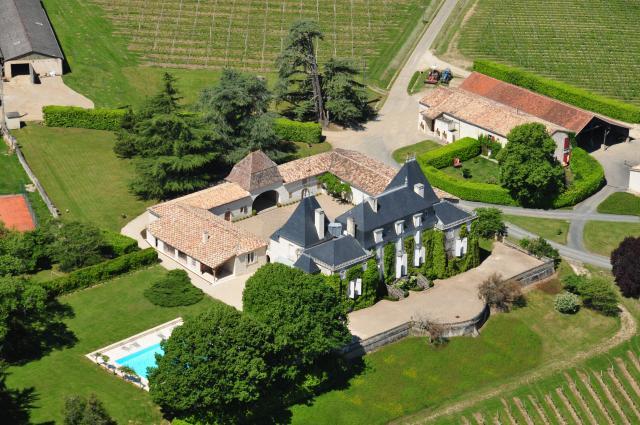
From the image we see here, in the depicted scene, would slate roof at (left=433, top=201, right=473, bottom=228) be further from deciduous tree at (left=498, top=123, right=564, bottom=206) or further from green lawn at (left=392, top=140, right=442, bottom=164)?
green lawn at (left=392, top=140, right=442, bottom=164)

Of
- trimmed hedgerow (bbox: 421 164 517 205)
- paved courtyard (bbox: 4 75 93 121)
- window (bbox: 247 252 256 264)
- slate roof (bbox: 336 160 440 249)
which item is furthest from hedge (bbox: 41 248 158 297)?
paved courtyard (bbox: 4 75 93 121)

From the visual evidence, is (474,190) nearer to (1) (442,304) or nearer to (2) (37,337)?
(1) (442,304)

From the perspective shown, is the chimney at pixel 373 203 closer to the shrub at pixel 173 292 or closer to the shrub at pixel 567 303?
the shrub at pixel 173 292

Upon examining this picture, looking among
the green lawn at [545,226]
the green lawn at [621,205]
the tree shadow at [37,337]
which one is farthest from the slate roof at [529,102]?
the tree shadow at [37,337]

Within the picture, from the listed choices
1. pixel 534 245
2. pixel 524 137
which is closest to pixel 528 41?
pixel 524 137

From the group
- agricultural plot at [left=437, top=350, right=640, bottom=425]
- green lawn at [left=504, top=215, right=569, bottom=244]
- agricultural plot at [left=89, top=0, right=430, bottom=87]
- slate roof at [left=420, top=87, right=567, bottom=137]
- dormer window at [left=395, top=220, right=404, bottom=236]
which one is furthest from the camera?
agricultural plot at [left=89, top=0, right=430, bottom=87]
